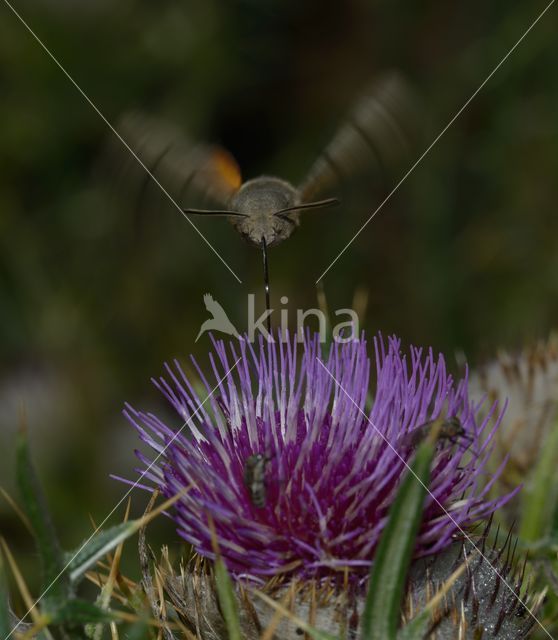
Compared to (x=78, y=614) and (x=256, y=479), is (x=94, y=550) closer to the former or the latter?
(x=78, y=614)

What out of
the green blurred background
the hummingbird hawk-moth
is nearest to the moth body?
the hummingbird hawk-moth

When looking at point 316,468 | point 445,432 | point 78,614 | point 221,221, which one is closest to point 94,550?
point 78,614

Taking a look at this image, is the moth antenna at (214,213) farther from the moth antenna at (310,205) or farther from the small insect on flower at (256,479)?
the small insect on flower at (256,479)

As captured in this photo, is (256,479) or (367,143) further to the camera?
(367,143)

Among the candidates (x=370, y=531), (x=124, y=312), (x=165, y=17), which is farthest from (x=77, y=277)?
(x=370, y=531)

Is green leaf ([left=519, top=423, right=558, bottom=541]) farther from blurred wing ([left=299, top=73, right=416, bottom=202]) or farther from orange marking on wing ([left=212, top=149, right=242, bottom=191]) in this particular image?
orange marking on wing ([left=212, top=149, right=242, bottom=191])

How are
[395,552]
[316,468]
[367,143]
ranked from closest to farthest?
[395,552] → [316,468] → [367,143]

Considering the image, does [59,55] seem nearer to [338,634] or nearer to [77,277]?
[77,277]
